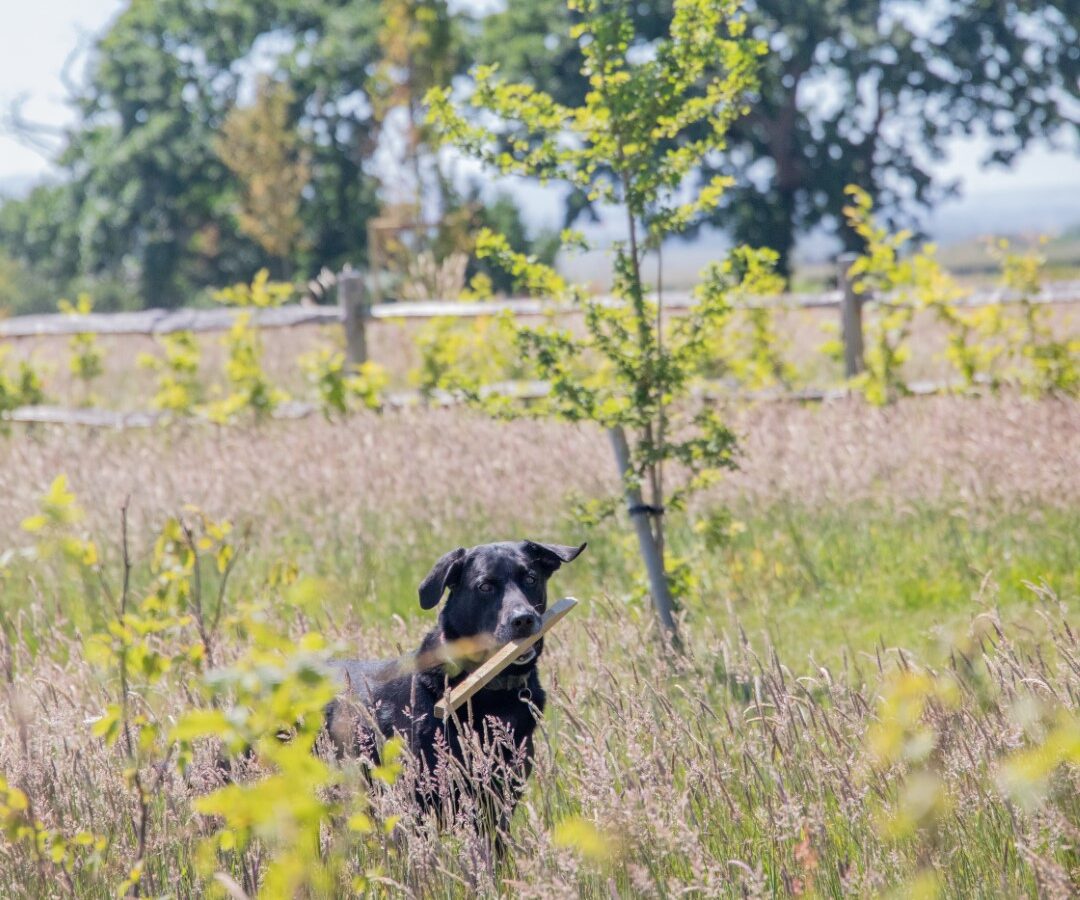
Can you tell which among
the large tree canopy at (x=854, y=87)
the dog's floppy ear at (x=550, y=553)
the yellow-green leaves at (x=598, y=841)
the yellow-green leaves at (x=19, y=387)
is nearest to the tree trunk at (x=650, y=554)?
the dog's floppy ear at (x=550, y=553)

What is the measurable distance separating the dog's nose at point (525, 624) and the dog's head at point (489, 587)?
0.12 feet

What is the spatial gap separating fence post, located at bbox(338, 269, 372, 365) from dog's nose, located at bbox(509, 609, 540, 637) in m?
7.46

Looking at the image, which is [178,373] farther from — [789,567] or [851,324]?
[789,567]

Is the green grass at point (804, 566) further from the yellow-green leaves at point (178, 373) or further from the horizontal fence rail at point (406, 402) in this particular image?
the yellow-green leaves at point (178, 373)

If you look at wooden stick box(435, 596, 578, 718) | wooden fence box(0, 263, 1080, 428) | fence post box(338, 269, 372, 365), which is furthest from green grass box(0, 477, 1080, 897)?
fence post box(338, 269, 372, 365)

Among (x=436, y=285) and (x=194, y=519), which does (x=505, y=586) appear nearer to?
(x=194, y=519)

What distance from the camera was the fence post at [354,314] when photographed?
10.9m

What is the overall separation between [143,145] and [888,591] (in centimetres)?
3153

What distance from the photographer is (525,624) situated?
3766mm

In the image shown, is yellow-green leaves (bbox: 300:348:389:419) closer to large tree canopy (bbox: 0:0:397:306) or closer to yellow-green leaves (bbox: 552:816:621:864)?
yellow-green leaves (bbox: 552:816:621:864)

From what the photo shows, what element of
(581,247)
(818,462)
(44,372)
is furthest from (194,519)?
(44,372)

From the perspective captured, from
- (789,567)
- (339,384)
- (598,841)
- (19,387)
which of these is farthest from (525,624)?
(19,387)

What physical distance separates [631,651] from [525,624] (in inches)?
20.0

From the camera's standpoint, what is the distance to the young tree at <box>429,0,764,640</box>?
17.2 ft
